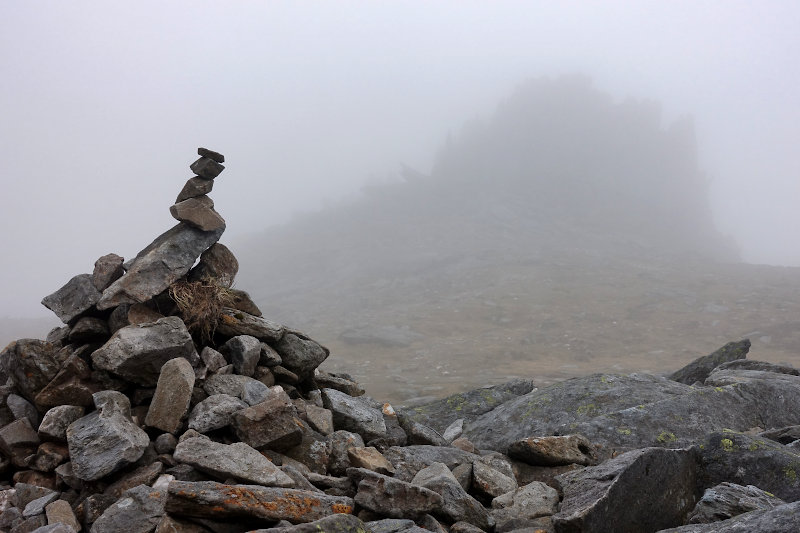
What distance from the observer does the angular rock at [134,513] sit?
5.32 m

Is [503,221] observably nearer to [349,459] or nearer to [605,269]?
[605,269]

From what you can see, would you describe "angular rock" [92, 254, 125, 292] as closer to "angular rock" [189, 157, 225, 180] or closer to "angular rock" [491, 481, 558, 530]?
"angular rock" [189, 157, 225, 180]

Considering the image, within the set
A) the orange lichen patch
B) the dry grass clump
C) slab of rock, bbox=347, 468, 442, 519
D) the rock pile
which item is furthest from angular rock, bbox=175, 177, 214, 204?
the orange lichen patch

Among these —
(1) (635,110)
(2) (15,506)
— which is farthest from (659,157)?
(2) (15,506)

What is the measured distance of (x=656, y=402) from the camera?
10.6 meters

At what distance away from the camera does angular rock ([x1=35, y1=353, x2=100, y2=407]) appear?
7.35m

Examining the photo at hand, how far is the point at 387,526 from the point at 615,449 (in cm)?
594

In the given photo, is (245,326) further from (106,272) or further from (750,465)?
(750,465)

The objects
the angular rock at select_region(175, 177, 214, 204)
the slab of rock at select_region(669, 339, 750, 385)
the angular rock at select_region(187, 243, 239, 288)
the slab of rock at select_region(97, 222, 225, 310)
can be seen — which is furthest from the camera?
the slab of rock at select_region(669, 339, 750, 385)

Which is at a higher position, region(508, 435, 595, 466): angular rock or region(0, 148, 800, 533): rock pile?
region(0, 148, 800, 533): rock pile

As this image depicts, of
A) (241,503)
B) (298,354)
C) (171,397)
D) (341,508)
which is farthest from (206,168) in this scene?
(341,508)

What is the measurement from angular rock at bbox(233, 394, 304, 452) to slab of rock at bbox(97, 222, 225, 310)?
11.1ft

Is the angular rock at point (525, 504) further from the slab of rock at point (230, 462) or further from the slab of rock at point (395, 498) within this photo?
the slab of rock at point (230, 462)

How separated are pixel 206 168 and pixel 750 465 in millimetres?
10678
